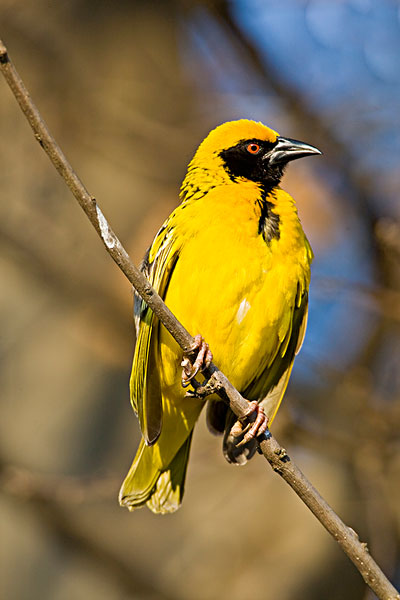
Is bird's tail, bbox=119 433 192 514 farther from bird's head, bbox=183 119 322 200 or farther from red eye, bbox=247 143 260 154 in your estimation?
red eye, bbox=247 143 260 154

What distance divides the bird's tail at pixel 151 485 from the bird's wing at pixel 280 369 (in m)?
0.63

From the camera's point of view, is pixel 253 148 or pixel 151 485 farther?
pixel 253 148

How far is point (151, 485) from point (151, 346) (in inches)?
34.4

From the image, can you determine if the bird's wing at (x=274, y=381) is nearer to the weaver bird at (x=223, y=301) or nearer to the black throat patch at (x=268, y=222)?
the weaver bird at (x=223, y=301)

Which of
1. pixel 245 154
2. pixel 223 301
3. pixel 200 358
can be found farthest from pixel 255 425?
pixel 245 154

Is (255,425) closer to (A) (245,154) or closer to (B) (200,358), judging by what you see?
(B) (200,358)

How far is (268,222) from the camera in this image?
372 centimetres

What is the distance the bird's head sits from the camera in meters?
4.14

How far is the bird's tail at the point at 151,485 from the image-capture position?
409 cm

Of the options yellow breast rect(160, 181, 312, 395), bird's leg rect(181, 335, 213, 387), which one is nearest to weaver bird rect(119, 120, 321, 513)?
yellow breast rect(160, 181, 312, 395)

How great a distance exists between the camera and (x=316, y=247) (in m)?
6.98

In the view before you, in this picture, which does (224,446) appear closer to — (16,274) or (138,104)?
(16,274)

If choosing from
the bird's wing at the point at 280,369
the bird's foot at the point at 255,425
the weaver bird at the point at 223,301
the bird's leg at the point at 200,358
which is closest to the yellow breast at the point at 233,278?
the weaver bird at the point at 223,301

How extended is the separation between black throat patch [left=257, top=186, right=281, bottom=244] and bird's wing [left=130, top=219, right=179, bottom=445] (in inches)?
17.2
